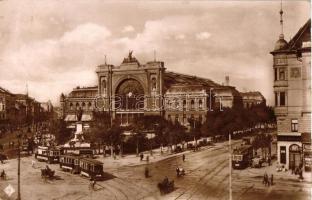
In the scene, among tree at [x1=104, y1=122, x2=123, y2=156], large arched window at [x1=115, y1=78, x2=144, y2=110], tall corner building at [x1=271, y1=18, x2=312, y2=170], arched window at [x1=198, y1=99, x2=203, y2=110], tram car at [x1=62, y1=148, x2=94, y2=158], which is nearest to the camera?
tall corner building at [x1=271, y1=18, x2=312, y2=170]

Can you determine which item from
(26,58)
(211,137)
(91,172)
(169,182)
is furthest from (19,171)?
(211,137)

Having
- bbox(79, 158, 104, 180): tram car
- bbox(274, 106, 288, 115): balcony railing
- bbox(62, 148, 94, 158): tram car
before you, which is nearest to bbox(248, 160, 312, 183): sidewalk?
bbox(274, 106, 288, 115): balcony railing

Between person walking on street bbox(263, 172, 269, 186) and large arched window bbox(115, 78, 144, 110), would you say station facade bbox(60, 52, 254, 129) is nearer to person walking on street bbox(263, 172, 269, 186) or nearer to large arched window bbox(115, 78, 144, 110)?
large arched window bbox(115, 78, 144, 110)

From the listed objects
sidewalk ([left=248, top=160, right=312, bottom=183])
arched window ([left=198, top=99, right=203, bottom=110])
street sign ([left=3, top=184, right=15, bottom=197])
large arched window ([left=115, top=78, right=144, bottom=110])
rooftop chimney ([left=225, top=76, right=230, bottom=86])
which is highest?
rooftop chimney ([left=225, top=76, right=230, bottom=86])

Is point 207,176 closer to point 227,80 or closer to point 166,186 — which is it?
point 166,186

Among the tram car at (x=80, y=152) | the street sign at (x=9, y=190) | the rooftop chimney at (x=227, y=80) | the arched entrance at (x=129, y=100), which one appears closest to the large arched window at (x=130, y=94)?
the arched entrance at (x=129, y=100)
